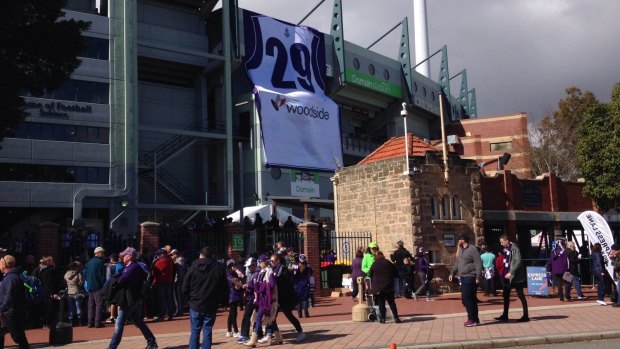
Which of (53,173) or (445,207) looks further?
(53,173)

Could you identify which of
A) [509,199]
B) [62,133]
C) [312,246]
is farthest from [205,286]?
[62,133]

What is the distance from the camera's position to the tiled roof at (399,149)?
2246cm

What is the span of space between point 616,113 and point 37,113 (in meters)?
30.0

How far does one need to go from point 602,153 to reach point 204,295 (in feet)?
71.7

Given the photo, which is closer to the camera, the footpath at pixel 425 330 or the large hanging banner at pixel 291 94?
the footpath at pixel 425 330

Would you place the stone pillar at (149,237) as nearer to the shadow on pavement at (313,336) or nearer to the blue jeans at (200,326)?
the shadow on pavement at (313,336)

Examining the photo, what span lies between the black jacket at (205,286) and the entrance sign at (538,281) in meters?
11.8

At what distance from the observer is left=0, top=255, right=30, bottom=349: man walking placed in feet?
33.0

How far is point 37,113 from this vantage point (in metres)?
36.8

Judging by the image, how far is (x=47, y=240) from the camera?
16.4m

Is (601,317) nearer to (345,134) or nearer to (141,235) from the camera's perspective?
(141,235)

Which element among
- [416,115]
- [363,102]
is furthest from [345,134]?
[416,115]

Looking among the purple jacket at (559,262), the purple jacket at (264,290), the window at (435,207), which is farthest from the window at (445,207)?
the purple jacket at (264,290)

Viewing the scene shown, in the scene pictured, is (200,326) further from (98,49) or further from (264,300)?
(98,49)
